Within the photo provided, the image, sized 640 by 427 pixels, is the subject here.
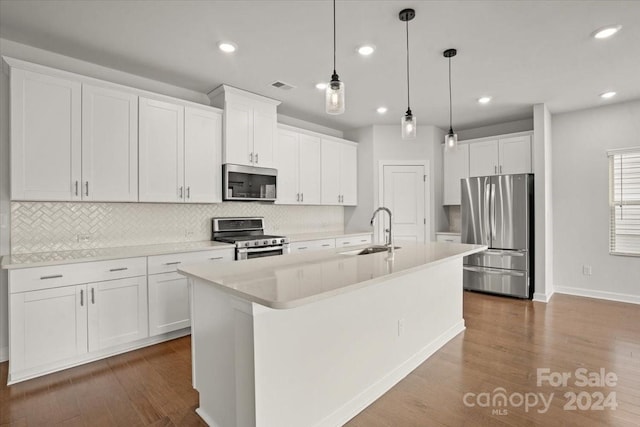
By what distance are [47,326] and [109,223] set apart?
1112 millimetres

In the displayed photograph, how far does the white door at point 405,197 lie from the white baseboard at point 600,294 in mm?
2257

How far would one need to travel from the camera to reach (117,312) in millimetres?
2865

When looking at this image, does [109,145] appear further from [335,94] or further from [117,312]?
[335,94]

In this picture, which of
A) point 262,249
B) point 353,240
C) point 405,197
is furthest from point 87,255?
point 405,197

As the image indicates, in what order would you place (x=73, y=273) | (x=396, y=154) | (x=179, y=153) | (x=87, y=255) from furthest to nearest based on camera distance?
(x=396, y=154) → (x=179, y=153) → (x=87, y=255) → (x=73, y=273)

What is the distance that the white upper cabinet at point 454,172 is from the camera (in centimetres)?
557

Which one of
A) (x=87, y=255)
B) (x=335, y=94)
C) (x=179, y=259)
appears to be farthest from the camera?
(x=179, y=259)

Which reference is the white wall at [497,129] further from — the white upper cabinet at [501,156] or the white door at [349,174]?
the white door at [349,174]

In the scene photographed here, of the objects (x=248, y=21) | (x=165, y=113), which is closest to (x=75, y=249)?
(x=165, y=113)

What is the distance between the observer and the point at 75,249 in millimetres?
3092

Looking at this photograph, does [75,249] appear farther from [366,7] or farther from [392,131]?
[392,131]

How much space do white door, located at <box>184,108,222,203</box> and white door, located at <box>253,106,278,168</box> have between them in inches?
18.4

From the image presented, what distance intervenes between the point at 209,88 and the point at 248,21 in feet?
5.19

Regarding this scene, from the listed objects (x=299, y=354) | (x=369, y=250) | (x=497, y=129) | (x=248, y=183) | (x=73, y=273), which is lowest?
(x=299, y=354)
